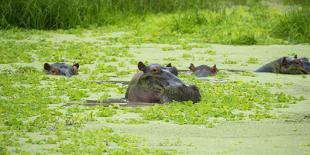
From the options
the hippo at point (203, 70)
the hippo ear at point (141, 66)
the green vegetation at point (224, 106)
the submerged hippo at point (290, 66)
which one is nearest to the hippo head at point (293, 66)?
the submerged hippo at point (290, 66)

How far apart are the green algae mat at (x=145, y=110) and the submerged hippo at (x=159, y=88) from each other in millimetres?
120

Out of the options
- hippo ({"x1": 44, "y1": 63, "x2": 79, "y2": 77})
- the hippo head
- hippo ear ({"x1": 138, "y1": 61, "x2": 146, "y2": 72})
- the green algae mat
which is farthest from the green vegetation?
hippo ({"x1": 44, "y1": 63, "x2": 79, "y2": 77})

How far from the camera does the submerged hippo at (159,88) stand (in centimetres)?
768

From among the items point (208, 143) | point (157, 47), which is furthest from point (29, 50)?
point (208, 143)

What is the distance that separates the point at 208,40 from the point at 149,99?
17.9ft

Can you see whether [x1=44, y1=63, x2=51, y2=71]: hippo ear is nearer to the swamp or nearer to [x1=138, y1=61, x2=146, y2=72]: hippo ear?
the swamp

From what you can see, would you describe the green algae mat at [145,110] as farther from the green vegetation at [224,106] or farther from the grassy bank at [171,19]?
the grassy bank at [171,19]

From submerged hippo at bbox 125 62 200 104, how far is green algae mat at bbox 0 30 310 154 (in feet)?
0.39

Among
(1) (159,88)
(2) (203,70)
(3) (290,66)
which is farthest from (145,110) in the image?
(3) (290,66)

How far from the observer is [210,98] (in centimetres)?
798

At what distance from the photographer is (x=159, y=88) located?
7.75 metres

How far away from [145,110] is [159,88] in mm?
420

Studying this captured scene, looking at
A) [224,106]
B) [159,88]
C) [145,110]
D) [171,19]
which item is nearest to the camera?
[145,110]

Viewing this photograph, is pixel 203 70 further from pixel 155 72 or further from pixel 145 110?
pixel 145 110
